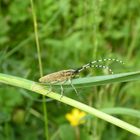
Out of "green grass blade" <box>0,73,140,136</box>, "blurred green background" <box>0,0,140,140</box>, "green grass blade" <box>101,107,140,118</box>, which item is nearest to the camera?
"green grass blade" <box>0,73,140,136</box>

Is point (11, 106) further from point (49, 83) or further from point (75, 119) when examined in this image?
point (49, 83)

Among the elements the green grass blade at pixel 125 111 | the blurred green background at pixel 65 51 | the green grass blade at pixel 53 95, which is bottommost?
the green grass blade at pixel 53 95

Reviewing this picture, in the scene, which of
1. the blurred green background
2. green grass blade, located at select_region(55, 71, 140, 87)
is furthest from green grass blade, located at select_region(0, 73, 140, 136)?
the blurred green background

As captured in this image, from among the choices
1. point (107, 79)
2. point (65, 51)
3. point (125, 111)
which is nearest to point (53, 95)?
point (107, 79)

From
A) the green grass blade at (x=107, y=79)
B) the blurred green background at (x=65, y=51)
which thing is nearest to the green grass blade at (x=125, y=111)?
the green grass blade at (x=107, y=79)

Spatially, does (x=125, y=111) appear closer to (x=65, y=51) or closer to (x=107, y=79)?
(x=107, y=79)

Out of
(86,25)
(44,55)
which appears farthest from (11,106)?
(86,25)

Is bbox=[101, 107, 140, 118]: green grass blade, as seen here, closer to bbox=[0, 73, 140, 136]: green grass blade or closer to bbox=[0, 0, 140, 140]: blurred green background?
bbox=[0, 73, 140, 136]: green grass blade

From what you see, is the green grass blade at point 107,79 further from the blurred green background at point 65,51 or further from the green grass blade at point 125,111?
the blurred green background at point 65,51
